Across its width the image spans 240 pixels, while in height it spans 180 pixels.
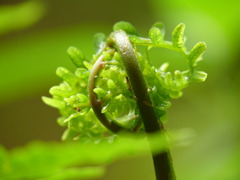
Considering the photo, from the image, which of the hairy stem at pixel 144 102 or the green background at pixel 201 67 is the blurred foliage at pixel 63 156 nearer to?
the hairy stem at pixel 144 102

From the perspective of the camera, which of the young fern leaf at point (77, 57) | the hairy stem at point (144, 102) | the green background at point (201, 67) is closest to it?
the hairy stem at point (144, 102)

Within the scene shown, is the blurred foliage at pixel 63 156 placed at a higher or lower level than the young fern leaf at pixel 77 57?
lower

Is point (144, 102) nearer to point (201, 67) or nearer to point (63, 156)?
point (63, 156)

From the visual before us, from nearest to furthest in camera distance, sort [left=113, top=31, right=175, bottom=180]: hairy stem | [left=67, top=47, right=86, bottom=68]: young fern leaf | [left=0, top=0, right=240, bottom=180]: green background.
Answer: [left=113, top=31, right=175, bottom=180]: hairy stem, [left=67, top=47, right=86, bottom=68]: young fern leaf, [left=0, top=0, right=240, bottom=180]: green background

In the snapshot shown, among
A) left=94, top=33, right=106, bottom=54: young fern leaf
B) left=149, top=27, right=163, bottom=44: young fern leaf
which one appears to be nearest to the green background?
left=94, top=33, right=106, bottom=54: young fern leaf

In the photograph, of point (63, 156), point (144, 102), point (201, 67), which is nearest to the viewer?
point (144, 102)

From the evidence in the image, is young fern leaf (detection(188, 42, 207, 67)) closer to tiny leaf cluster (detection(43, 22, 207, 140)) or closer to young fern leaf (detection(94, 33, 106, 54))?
tiny leaf cluster (detection(43, 22, 207, 140))

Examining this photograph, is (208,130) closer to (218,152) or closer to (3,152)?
(218,152)

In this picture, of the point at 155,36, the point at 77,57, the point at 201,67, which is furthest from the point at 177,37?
the point at 201,67

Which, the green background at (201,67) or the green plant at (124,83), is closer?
the green plant at (124,83)

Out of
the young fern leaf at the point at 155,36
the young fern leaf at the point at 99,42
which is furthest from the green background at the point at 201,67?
the young fern leaf at the point at 155,36
